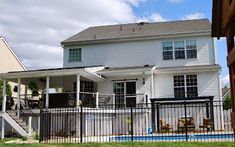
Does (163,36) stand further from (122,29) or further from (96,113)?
(96,113)

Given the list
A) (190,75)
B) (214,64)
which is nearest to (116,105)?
(190,75)

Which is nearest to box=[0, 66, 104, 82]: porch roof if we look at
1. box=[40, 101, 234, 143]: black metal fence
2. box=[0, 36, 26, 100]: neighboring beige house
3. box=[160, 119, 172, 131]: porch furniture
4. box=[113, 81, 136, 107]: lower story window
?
box=[40, 101, 234, 143]: black metal fence

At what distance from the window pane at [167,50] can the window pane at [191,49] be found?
1.26 m

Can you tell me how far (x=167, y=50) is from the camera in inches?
982

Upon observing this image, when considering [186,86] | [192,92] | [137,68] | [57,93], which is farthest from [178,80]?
[57,93]

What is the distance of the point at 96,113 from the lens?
2088 cm

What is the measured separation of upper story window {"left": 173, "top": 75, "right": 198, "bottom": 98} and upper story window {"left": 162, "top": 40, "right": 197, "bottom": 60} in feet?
6.16

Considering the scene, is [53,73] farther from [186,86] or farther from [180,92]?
[186,86]

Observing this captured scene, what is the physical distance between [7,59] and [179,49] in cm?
1853

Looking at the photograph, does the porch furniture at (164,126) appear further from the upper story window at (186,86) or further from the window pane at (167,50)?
the window pane at (167,50)

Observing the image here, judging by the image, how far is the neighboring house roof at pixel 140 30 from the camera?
25.2m

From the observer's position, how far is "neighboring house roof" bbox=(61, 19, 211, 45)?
25.2 m

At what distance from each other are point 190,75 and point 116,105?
19.1 feet

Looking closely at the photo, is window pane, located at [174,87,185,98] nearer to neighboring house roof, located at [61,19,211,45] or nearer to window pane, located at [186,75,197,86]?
window pane, located at [186,75,197,86]
